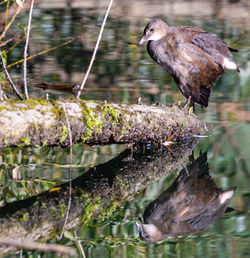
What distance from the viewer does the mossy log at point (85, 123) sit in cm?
355

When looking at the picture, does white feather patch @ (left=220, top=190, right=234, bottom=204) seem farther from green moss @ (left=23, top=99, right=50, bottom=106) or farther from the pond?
green moss @ (left=23, top=99, right=50, bottom=106)

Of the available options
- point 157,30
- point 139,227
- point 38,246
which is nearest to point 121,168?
point 139,227

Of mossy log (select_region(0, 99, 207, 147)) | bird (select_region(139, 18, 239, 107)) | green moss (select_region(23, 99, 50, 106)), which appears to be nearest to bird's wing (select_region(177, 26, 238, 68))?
bird (select_region(139, 18, 239, 107))

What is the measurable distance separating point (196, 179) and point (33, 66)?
343 centimetres

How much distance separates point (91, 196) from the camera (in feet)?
11.4

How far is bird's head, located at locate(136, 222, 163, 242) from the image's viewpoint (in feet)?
9.52

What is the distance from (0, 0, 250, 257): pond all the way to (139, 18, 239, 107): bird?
0.33 m

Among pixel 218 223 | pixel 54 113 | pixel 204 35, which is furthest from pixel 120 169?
pixel 204 35

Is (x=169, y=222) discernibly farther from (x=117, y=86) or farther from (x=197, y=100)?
(x=117, y=86)

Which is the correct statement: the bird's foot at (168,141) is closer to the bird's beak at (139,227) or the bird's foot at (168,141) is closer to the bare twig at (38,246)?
the bird's beak at (139,227)

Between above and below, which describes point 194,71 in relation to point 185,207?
above

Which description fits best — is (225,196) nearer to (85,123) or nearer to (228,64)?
(85,123)

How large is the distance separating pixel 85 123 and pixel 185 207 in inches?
37.5

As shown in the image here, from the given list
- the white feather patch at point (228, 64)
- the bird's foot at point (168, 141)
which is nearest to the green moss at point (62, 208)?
the bird's foot at point (168, 141)
